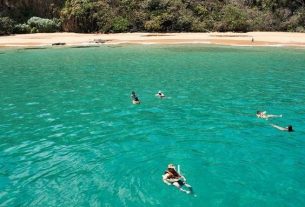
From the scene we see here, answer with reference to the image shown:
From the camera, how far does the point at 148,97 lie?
28.0m

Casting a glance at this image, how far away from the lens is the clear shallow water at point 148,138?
46.0 ft

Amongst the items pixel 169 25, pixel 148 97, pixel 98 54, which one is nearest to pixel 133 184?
pixel 148 97

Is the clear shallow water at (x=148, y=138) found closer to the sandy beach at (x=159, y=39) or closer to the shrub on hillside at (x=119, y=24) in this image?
the sandy beach at (x=159, y=39)

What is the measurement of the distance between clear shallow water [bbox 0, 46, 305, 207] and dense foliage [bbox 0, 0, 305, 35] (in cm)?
3812

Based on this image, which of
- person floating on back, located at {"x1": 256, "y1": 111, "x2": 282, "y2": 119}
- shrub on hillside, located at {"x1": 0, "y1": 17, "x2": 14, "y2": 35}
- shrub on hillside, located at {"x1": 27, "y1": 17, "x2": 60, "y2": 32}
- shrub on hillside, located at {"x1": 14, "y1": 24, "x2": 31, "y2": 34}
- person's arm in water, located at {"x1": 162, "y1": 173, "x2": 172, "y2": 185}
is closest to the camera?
person's arm in water, located at {"x1": 162, "y1": 173, "x2": 172, "y2": 185}

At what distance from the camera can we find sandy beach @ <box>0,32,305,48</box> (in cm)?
6162

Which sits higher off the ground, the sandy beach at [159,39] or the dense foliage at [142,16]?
the dense foliage at [142,16]

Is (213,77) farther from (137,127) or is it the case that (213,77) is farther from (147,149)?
(147,149)

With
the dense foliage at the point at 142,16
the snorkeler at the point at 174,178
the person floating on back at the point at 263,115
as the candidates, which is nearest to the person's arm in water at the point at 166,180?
the snorkeler at the point at 174,178

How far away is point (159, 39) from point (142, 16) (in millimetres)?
12702

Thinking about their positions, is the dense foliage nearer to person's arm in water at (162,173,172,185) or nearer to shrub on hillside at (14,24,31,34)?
shrub on hillside at (14,24,31,34)

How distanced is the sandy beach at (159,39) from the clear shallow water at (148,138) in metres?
23.7

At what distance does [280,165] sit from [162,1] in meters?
66.8

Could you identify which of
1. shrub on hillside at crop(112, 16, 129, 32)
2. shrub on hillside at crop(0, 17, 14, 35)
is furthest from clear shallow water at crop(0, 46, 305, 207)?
shrub on hillside at crop(112, 16, 129, 32)
